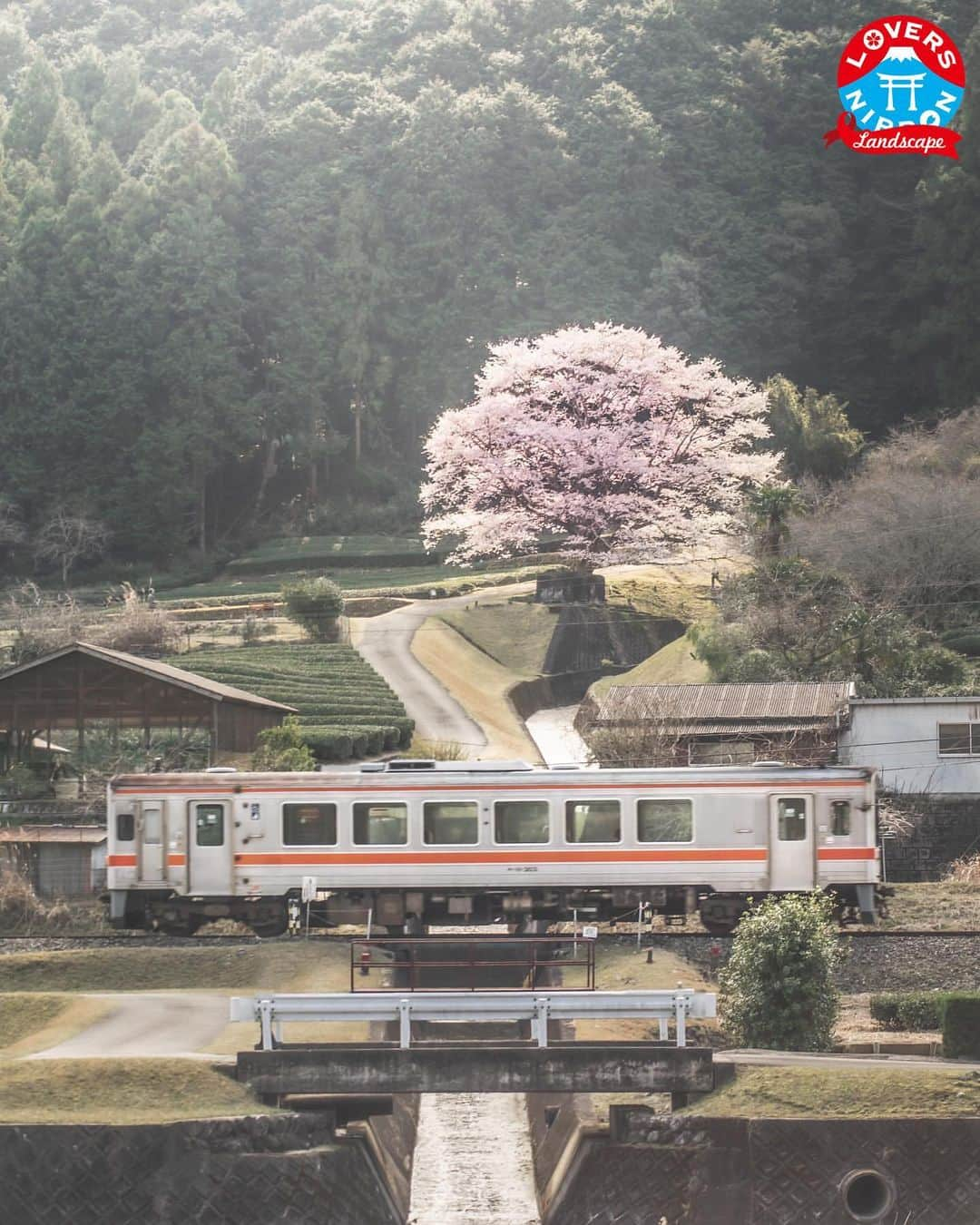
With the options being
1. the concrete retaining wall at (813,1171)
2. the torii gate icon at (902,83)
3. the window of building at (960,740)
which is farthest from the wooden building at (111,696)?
the torii gate icon at (902,83)

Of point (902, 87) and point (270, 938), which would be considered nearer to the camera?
point (270, 938)

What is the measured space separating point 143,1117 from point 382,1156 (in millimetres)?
2565

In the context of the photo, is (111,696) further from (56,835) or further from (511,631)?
(511,631)

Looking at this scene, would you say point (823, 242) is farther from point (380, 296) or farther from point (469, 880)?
point (469, 880)

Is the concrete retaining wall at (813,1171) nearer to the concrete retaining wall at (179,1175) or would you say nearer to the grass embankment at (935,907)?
the concrete retaining wall at (179,1175)

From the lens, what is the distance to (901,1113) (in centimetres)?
1627

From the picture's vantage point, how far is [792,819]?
26.4 meters

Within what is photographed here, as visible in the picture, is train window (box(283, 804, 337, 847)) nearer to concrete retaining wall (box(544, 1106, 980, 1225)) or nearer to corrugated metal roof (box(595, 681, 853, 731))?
concrete retaining wall (box(544, 1106, 980, 1225))

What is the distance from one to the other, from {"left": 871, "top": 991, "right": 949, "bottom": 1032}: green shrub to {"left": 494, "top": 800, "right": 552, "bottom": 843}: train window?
6292 mm

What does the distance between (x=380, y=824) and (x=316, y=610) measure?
29476mm

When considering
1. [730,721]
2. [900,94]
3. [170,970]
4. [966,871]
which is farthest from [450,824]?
[900,94]

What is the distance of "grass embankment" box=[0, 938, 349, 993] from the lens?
2302 centimetres

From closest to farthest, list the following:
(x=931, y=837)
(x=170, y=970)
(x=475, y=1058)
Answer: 1. (x=475, y=1058)
2. (x=170, y=970)
3. (x=931, y=837)

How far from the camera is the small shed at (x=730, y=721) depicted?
37.6m
